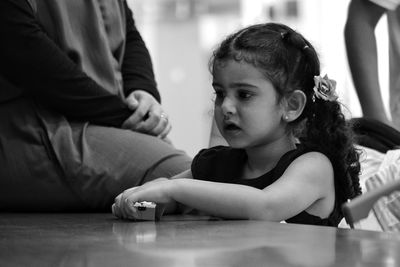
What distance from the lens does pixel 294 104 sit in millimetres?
2188

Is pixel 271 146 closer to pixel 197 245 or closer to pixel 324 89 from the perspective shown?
pixel 324 89

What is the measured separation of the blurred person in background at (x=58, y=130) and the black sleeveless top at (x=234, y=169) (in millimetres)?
302

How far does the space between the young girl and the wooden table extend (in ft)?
0.33

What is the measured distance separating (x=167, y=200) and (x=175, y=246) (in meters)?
0.57

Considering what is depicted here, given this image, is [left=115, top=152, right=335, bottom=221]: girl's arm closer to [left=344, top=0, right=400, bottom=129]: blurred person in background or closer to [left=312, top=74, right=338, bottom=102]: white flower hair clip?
[left=312, top=74, right=338, bottom=102]: white flower hair clip

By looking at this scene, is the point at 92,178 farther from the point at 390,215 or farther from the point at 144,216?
the point at 390,215

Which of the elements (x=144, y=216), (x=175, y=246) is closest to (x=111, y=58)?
(x=144, y=216)

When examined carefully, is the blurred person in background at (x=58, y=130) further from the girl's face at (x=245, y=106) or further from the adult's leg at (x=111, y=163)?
the girl's face at (x=245, y=106)

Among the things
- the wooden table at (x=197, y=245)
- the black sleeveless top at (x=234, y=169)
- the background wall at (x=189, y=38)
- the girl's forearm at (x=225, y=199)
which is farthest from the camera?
the background wall at (x=189, y=38)

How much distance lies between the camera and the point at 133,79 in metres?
2.94

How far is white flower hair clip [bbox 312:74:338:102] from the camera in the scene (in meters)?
2.17

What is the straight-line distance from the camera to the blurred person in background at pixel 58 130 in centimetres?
254

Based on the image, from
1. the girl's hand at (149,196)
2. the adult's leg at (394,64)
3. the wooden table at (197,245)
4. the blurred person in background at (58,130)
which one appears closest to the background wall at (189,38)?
the adult's leg at (394,64)

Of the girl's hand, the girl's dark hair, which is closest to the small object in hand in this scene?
the girl's hand
